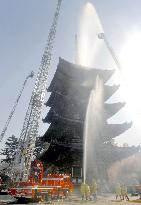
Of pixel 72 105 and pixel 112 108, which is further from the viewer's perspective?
pixel 112 108

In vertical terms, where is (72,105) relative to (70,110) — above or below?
above

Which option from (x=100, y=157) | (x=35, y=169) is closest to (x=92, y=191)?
(x=35, y=169)

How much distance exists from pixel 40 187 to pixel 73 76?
113 ft

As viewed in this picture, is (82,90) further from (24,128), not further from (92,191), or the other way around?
(92,191)

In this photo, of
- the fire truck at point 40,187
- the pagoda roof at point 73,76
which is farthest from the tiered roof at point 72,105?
the fire truck at point 40,187

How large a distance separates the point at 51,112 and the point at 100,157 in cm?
1261

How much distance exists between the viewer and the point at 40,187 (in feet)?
81.7

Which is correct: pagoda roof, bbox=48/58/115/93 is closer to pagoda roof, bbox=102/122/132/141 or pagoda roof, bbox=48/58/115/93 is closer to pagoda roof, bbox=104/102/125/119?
pagoda roof, bbox=104/102/125/119

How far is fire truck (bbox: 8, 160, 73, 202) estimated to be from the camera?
23.8m

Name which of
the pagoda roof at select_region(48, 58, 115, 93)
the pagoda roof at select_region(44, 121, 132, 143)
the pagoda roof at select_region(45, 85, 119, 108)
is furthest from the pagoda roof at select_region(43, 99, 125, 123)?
the pagoda roof at select_region(48, 58, 115, 93)

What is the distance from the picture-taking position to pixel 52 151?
50.6 meters

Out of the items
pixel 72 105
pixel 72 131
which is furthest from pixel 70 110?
pixel 72 131

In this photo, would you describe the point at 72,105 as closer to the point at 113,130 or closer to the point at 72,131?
the point at 72,131

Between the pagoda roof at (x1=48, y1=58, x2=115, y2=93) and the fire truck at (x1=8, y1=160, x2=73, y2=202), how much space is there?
2938 cm
